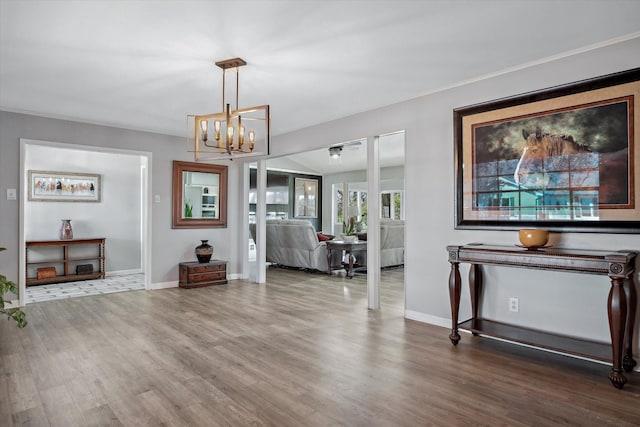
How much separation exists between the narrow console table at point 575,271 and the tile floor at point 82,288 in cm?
475

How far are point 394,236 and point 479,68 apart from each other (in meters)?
4.25

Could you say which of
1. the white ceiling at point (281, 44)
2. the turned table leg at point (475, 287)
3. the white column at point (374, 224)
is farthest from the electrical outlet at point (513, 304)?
the white ceiling at point (281, 44)

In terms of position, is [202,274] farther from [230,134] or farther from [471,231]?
[471,231]

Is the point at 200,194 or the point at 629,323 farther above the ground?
the point at 200,194

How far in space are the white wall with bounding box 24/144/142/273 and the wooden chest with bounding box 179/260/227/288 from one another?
2.01 meters

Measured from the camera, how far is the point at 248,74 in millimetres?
3408

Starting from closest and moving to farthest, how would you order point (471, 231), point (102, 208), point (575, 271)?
point (575, 271), point (471, 231), point (102, 208)

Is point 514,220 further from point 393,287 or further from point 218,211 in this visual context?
point 218,211

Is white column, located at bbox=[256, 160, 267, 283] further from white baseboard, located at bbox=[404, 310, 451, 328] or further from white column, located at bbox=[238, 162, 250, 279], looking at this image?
white baseboard, located at bbox=[404, 310, 451, 328]

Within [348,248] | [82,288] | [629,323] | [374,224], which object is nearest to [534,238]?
[629,323]

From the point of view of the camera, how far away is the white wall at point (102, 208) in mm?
6199

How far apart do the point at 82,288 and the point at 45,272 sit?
816 millimetres

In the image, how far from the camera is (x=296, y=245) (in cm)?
711

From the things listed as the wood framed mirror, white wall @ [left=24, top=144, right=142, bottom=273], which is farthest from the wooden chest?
white wall @ [left=24, top=144, right=142, bottom=273]
